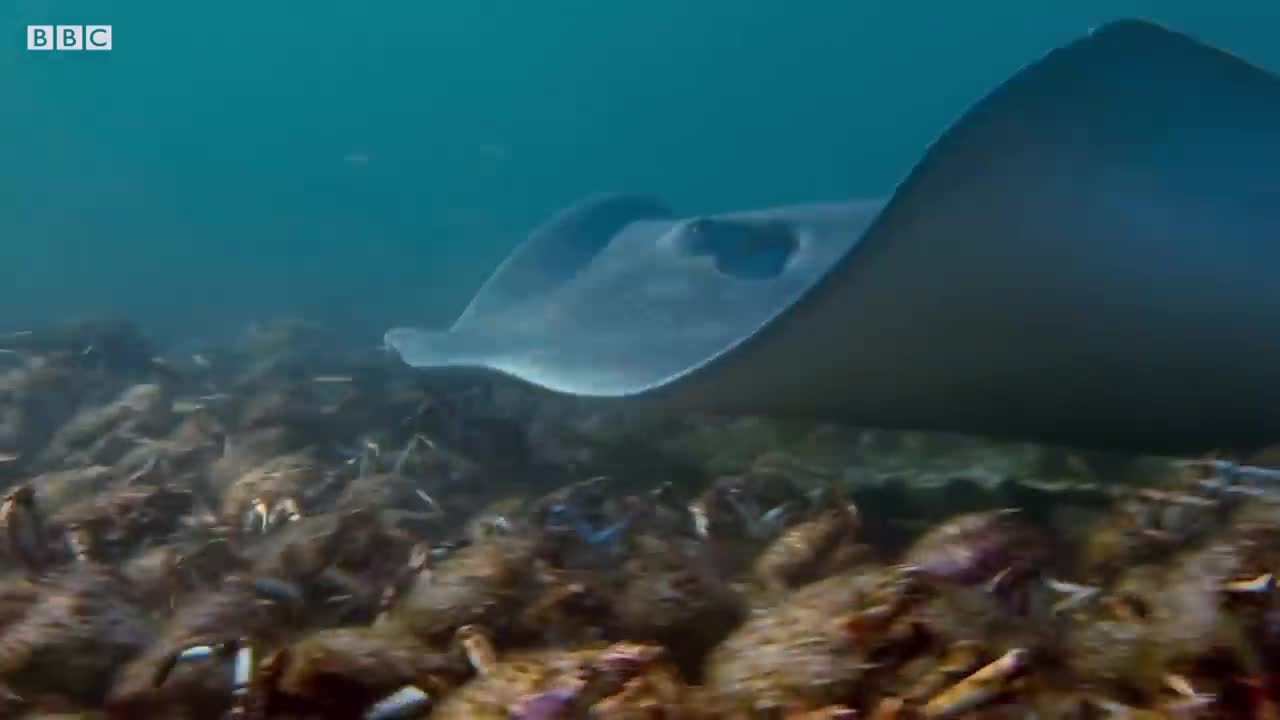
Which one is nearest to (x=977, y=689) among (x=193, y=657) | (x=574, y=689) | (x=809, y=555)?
(x=574, y=689)

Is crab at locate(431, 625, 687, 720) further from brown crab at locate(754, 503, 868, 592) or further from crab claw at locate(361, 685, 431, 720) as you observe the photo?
brown crab at locate(754, 503, 868, 592)

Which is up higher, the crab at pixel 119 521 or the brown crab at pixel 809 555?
the crab at pixel 119 521

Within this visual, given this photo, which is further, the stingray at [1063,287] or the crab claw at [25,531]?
the crab claw at [25,531]

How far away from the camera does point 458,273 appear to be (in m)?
30.3

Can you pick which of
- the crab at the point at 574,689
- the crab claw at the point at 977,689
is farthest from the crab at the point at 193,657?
the crab claw at the point at 977,689

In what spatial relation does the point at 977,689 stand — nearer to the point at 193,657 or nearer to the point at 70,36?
the point at 193,657

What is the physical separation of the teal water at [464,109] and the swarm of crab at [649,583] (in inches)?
1759

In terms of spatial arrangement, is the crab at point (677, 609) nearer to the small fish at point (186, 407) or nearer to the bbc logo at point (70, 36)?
the small fish at point (186, 407)

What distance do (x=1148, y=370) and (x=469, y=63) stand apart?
105 meters

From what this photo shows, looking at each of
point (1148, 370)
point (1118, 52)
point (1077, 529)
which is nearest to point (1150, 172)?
point (1118, 52)

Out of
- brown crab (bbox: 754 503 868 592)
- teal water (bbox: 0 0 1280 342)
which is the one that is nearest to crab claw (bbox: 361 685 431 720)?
brown crab (bbox: 754 503 868 592)

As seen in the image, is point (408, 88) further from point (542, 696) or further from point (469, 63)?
point (542, 696)

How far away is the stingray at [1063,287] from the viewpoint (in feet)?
7.70

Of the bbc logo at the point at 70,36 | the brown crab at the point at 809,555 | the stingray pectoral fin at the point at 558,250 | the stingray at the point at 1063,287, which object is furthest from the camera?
the bbc logo at the point at 70,36
